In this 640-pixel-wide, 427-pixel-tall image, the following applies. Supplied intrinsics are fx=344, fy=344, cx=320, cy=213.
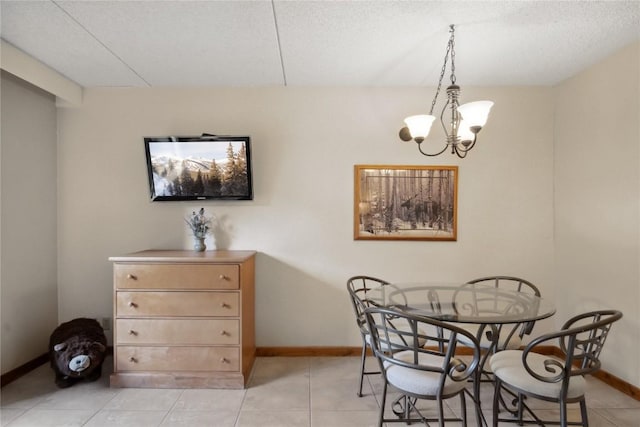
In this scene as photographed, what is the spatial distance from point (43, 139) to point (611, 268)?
4.92 m

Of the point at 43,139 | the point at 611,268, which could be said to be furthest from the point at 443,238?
the point at 43,139

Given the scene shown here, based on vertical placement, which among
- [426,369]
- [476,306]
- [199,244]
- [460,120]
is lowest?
[426,369]

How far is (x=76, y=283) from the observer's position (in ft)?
10.8

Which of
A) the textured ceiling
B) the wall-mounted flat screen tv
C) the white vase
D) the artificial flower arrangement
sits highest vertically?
the textured ceiling

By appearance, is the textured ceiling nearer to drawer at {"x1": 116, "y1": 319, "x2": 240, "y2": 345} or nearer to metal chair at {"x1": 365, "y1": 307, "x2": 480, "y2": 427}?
metal chair at {"x1": 365, "y1": 307, "x2": 480, "y2": 427}

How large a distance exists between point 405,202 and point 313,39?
64.7 inches

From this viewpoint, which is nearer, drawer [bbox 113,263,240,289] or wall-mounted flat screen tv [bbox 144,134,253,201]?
drawer [bbox 113,263,240,289]

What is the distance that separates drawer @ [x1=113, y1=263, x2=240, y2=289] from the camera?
104 inches

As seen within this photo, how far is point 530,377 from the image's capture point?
1.87m

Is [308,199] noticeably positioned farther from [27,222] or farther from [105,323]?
[27,222]

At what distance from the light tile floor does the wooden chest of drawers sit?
0.12m

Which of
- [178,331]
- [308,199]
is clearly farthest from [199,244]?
[308,199]

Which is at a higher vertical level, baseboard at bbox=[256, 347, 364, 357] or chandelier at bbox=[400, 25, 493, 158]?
chandelier at bbox=[400, 25, 493, 158]

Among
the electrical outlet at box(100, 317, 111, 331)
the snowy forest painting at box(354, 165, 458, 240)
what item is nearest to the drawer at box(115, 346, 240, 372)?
the electrical outlet at box(100, 317, 111, 331)
